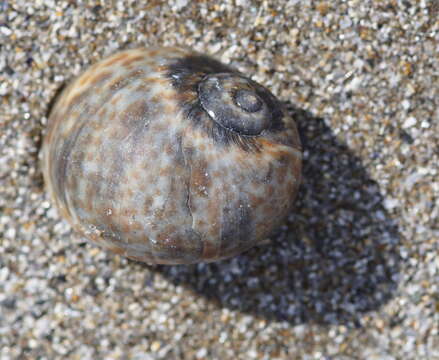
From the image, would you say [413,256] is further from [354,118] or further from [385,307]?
[354,118]

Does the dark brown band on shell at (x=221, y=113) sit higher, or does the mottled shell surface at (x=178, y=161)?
the dark brown band on shell at (x=221, y=113)

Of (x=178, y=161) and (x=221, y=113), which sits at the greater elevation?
(x=221, y=113)

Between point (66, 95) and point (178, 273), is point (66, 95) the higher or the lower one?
the higher one

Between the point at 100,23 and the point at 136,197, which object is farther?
the point at 100,23

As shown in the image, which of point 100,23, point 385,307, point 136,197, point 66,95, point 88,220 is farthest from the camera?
point 385,307

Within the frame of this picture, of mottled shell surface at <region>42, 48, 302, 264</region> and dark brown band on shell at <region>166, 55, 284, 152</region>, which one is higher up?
dark brown band on shell at <region>166, 55, 284, 152</region>

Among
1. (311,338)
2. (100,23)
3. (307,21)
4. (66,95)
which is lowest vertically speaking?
(311,338)

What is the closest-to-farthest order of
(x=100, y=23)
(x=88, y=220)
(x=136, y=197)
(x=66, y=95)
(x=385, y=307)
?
1. (x=136, y=197)
2. (x=88, y=220)
3. (x=66, y=95)
4. (x=100, y=23)
5. (x=385, y=307)

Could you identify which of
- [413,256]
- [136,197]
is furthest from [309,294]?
[136,197]
